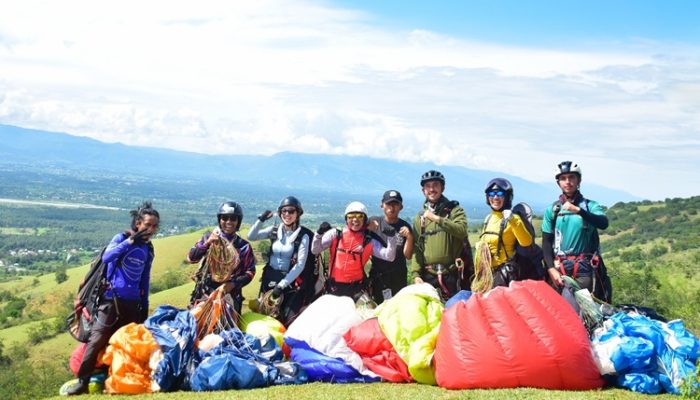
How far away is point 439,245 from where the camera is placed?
9.84m

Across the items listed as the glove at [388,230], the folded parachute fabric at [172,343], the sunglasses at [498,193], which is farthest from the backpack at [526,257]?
the folded parachute fabric at [172,343]

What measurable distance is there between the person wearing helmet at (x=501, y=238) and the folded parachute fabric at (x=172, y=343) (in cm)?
458

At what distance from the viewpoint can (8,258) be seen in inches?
6954

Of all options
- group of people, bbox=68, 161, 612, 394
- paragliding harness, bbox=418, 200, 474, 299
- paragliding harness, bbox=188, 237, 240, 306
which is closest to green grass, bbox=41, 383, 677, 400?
group of people, bbox=68, 161, 612, 394

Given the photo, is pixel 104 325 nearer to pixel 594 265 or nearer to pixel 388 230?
pixel 388 230

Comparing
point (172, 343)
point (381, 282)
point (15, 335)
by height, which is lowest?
point (15, 335)

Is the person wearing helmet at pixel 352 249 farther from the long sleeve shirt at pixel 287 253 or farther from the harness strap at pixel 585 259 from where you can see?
the harness strap at pixel 585 259

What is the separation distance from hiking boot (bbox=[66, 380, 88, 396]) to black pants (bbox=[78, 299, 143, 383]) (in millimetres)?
46

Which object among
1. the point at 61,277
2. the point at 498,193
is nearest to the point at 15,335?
the point at 61,277

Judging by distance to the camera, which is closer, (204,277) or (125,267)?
(125,267)

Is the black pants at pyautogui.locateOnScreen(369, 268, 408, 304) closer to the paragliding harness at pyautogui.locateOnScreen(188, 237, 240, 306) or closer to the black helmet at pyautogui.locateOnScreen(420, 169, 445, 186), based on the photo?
the black helmet at pyautogui.locateOnScreen(420, 169, 445, 186)

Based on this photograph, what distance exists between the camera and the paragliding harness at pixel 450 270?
984cm

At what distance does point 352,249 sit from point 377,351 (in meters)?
1.91

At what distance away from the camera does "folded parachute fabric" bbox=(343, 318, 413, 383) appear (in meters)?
8.33
